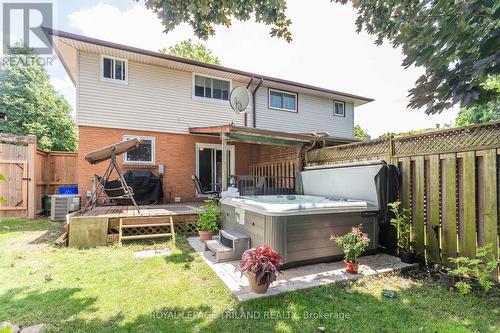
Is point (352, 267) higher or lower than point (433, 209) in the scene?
lower

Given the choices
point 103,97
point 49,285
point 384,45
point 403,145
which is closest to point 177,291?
point 49,285

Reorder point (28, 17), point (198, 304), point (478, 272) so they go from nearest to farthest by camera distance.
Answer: point (198, 304) < point (478, 272) < point (28, 17)

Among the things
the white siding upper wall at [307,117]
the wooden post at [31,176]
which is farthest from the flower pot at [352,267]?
the wooden post at [31,176]

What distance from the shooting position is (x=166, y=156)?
9305 millimetres

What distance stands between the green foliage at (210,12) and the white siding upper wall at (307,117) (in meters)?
6.80

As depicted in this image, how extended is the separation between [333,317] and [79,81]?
954cm

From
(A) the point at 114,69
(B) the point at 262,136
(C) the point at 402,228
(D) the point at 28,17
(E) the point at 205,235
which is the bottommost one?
(E) the point at 205,235

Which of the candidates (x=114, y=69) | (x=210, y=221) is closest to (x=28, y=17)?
(x=114, y=69)

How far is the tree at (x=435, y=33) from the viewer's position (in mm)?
2748

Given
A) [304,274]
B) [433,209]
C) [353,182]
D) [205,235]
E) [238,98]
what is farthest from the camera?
[238,98]

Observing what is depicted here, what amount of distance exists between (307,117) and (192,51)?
15158 millimetres

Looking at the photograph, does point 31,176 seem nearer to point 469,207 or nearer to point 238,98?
point 238,98

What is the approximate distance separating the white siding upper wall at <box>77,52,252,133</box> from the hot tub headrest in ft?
16.9

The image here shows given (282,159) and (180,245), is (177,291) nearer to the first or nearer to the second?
(180,245)
